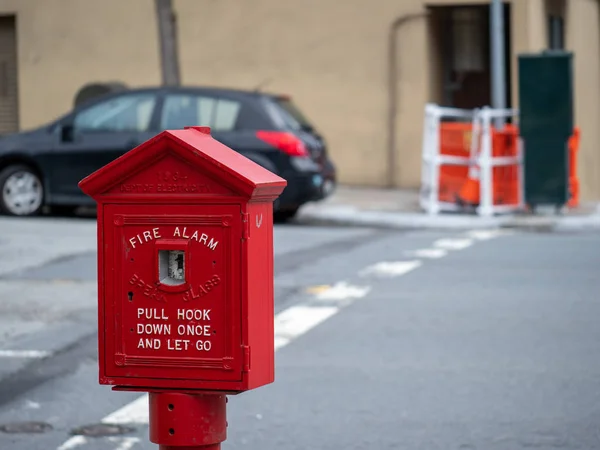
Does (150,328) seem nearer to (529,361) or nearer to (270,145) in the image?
(529,361)

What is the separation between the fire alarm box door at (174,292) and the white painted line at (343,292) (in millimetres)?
5976

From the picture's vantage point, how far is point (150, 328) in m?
4.55

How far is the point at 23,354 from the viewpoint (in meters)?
8.52

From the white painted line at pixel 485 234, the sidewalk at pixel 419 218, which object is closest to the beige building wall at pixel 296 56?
the sidewalk at pixel 419 218

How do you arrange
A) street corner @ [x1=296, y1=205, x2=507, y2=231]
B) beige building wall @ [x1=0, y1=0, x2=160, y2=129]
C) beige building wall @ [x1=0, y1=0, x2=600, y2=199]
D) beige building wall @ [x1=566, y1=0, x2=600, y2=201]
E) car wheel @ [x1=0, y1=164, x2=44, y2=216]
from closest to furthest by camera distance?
street corner @ [x1=296, y1=205, x2=507, y2=231] < car wheel @ [x1=0, y1=164, x2=44, y2=216] < beige building wall @ [x1=0, y1=0, x2=600, y2=199] < beige building wall @ [x1=0, y1=0, x2=160, y2=129] < beige building wall @ [x1=566, y1=0, x2=600, y2=201]

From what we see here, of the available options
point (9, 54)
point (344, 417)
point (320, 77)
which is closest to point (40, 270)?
point (344, 417)

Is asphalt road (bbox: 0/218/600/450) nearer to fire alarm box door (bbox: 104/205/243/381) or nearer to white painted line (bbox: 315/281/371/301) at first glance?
white painted line (bbox: 315/281/371/301)

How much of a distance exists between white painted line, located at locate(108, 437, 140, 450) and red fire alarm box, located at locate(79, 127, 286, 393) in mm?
1657

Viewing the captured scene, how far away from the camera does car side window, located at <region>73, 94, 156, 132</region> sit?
54.9ft

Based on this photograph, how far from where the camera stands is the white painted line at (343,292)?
10.6 meters

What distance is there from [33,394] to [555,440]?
2.73m

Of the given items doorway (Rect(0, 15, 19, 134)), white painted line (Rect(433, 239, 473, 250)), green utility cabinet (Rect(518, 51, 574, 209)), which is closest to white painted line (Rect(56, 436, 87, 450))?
white painted line (Rect(433, 239, 473, 250))

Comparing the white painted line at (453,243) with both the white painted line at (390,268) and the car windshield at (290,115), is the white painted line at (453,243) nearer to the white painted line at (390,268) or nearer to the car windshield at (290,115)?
the white painted line at (390,268)

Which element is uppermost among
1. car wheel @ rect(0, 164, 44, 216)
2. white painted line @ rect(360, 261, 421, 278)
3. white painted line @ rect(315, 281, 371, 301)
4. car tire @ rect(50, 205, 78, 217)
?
car wheel @ rect(0, 164, 44, 216)
